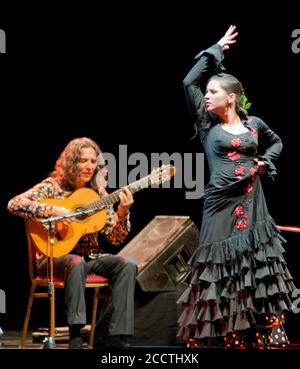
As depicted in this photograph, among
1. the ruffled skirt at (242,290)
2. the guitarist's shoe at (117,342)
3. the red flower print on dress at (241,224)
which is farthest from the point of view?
the guitarist's shoe at (117,342)

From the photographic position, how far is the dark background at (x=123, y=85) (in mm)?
5324

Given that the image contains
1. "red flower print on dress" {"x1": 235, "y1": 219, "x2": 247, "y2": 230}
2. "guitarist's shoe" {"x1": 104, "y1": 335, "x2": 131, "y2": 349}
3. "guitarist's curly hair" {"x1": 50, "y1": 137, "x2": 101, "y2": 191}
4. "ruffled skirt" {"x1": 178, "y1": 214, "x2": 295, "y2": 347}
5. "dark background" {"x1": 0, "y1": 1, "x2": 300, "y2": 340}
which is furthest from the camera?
"dark background" {"x1": 0, "y1": 1, "x2": 300, "y2": 340}

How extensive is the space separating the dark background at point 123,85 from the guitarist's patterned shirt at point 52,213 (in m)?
1.13

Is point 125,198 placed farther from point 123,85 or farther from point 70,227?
point 123,85

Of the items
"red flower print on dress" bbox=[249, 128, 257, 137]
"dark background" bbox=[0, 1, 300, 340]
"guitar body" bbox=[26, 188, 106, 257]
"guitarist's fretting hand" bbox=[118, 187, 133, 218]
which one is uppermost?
"dark background" bbox=[0, 1, 300, 340]

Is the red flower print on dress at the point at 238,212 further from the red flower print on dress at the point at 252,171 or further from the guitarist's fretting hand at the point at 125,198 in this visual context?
the guitarist's fretting hand at the point at 125,198

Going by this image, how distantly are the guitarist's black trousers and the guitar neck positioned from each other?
0.98 ft

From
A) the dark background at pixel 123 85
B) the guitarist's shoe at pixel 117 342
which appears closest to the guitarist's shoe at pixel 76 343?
the guitarist's shoe at pixel 117 342

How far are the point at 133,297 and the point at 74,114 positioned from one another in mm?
1831

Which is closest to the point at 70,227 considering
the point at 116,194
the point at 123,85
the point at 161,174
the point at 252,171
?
the point at 116,194

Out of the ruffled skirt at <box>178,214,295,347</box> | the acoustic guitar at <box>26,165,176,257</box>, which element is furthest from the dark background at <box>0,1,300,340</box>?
the ruffled skirt at <box>178,214,295,347</box>

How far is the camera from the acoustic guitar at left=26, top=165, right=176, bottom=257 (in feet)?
13.9

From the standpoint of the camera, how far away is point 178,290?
15.0 feet

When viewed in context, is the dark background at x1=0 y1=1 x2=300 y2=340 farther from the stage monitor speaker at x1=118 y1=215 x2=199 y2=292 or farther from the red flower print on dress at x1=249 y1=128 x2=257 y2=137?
the red flower print on dress at x1=249 y1=128 x2=257 y2=137
